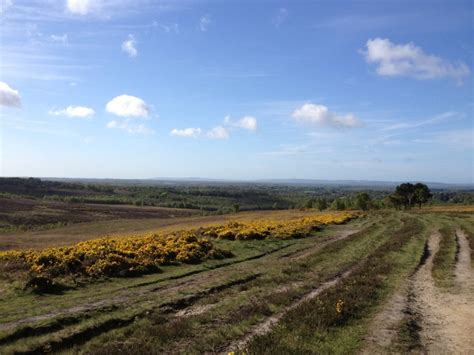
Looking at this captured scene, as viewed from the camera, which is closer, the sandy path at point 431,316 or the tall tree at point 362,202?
the sandy path at point 431,316

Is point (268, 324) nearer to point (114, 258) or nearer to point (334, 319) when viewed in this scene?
point (334, 319)

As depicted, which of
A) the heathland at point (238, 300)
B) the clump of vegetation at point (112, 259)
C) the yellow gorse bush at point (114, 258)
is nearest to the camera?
the heathland at point (238, 300)

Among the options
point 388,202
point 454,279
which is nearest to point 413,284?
point 454,279

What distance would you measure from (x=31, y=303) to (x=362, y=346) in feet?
36.9

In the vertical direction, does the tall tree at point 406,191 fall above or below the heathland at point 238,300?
above

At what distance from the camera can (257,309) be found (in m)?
13.1

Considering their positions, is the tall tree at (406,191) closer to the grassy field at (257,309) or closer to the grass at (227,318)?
the grassy field at (257,309)

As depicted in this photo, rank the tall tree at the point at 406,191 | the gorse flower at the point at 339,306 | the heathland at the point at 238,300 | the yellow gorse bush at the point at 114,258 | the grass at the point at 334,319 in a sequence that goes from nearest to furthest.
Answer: the grass at the point at 334,319 → the heathland at the point at 238,300 → the gorse flower at the point at 339,306 → the yellow gorse bush at the point at 114,258 → the tall tree at the point at 406,191

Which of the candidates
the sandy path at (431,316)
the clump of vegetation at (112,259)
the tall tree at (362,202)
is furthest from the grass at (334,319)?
the tall tree at (362,202)

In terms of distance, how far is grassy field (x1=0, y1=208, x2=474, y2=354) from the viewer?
1031 cm

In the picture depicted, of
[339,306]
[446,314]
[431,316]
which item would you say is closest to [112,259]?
[339,306]

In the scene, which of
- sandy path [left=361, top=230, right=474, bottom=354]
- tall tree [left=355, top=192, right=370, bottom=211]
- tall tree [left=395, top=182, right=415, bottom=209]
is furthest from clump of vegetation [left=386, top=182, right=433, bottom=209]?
sandy path [left=361, top=230, right=474, bottom=354]

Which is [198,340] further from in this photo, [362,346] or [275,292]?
[275,292]

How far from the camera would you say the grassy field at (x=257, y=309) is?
10312mm
